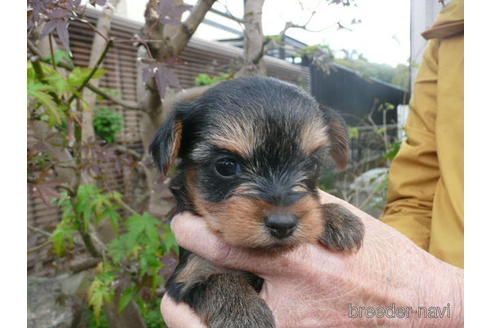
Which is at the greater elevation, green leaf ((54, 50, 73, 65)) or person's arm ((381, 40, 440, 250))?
green leaf ((54, 50, 73, 65))

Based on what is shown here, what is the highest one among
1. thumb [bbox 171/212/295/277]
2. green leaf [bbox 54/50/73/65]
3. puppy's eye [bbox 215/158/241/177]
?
green leaf [bbox 54/50/73/65]

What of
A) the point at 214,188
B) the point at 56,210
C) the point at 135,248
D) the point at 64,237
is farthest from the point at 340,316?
the point at 56,210

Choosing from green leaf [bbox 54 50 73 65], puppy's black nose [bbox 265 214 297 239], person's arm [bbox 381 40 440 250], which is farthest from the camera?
green leaf [bbox 54 50 73 65]

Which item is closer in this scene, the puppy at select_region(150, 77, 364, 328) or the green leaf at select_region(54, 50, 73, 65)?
the puppy at select_region(150, 77, 364, 328)

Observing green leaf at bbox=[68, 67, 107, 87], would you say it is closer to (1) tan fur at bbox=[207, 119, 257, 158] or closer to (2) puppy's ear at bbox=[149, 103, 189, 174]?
(2) puppy's ear at bbox=[149, 103, 189, 174]

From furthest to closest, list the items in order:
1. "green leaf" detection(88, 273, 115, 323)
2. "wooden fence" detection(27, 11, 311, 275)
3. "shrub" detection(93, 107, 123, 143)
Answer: "shrub" detection(93, 107, 123, 143) < "wooden fence" detection(27, 11, 311, 275) < "green leaf" detection(88, 273, 115, 323)

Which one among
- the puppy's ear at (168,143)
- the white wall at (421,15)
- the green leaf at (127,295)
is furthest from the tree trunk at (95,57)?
the white wall at (421,15)

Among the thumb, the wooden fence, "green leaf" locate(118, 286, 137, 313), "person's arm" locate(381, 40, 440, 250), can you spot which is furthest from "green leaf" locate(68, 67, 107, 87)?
"person's arm" locate(381, 40, 440, 250)
